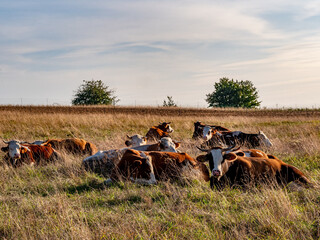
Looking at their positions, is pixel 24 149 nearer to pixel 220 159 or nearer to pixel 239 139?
pixel 220 159

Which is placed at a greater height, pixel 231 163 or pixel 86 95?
pixel 86 95

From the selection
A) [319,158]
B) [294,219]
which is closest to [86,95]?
[319,158]

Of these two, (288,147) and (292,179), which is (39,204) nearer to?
(292,179)

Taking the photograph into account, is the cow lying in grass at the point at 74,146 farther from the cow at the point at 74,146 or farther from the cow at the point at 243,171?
the cow at the point at 243,171

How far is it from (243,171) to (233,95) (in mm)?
61987

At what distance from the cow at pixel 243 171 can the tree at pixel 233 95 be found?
60.7m

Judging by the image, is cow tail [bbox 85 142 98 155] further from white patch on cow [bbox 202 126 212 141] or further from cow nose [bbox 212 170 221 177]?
cow nose [bbox 212 170 221 177]

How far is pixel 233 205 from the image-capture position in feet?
20.2

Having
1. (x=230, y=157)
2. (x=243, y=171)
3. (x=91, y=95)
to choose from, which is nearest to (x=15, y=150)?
(x=230, y=157)

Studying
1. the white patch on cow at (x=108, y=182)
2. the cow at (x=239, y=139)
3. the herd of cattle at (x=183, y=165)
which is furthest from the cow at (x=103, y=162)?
the cow at (x=239, y=139)

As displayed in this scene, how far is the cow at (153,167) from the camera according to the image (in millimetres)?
7992

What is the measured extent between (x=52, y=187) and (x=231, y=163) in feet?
12.9

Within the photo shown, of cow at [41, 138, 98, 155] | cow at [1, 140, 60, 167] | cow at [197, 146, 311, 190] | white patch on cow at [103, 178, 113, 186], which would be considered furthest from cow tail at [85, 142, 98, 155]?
cow at [197, 146, 311, 190]

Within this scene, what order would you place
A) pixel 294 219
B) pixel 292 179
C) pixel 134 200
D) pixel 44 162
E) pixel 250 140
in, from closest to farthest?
1. pixel 294 219
2. pixel 134 200
3. pixel 292 179
4. pixel 44 162
5. pixel 250 140
